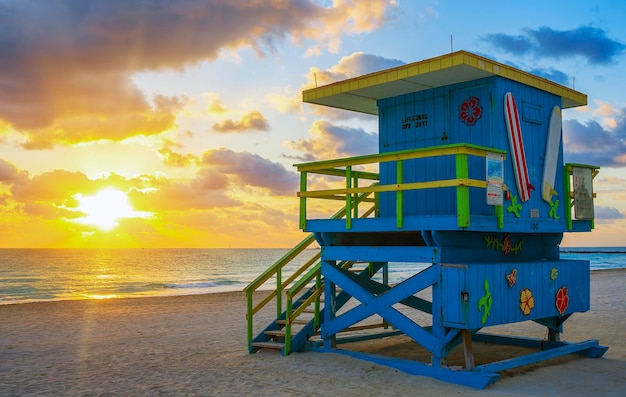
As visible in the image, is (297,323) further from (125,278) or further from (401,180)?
(125,278)

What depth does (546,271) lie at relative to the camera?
9578 millimetres

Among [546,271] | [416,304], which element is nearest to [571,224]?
[546,271]

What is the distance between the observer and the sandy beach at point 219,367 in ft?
26.4

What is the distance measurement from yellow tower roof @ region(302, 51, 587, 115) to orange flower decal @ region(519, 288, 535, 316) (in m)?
3.25

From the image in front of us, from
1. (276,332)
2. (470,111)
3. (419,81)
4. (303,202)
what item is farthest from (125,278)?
(470,111)

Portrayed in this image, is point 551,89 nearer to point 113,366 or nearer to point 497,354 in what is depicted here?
point 497,354

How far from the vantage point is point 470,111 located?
949 cm

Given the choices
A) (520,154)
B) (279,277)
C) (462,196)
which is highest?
(520,154)

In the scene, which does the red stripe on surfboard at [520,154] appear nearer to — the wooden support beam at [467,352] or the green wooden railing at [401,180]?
the green wooden railing at [401,180]

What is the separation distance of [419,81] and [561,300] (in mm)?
4199

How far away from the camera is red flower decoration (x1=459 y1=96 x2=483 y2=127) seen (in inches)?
370

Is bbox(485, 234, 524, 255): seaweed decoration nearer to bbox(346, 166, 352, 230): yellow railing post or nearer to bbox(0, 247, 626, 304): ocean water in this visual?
bbox(346, 166, 352, 230): yellow railing post

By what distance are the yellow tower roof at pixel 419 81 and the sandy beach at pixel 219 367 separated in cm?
436

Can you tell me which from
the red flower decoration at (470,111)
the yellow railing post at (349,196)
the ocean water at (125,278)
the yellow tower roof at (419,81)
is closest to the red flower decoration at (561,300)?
the red flower decoration at (470,111)
